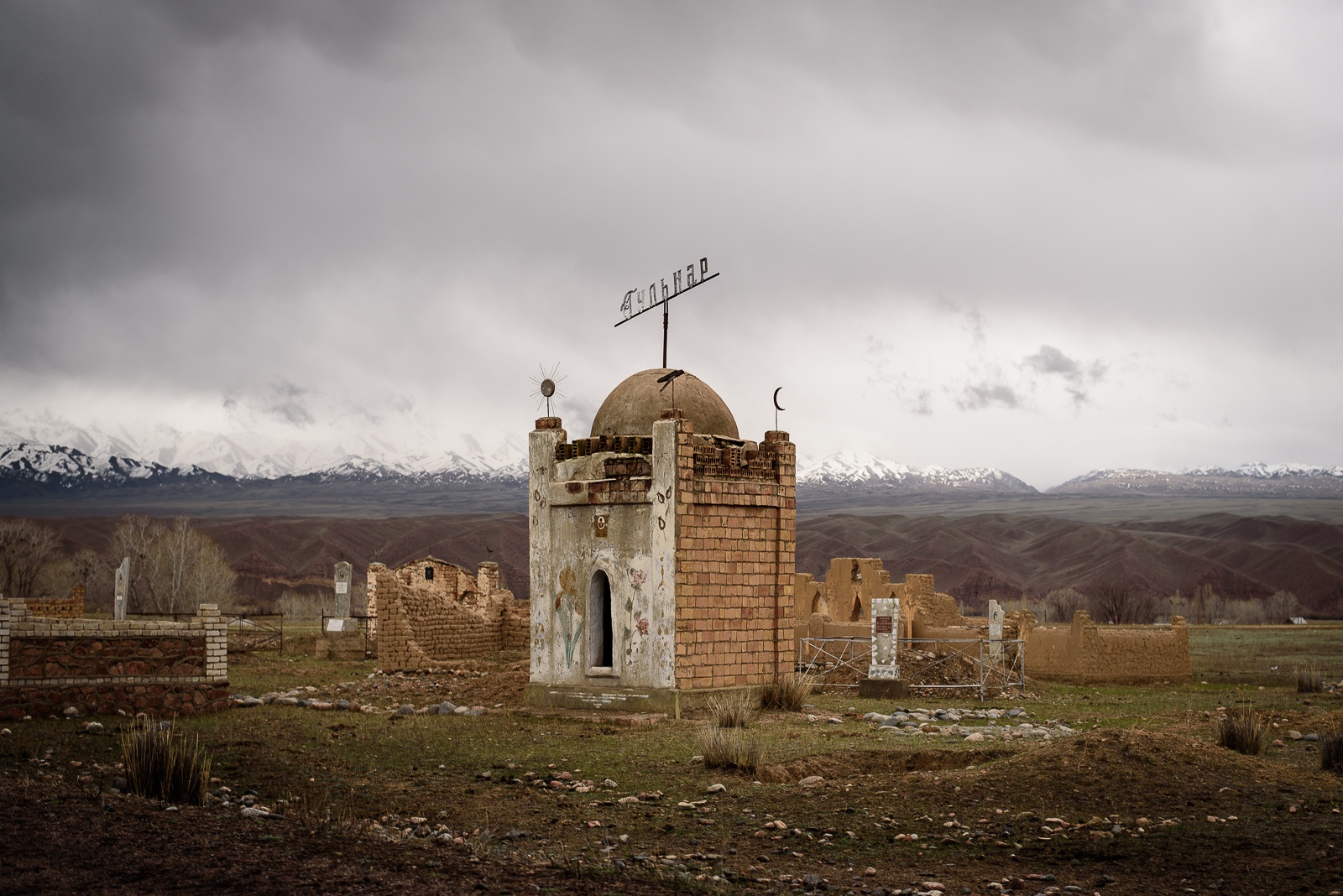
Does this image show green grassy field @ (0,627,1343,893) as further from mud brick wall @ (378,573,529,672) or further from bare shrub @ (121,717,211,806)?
mud brick wall @ (378,573,529,672)

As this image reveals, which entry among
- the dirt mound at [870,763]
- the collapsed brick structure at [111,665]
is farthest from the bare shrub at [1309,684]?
the collapsed brick structure at [111,665]

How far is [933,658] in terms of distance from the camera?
1056 inches

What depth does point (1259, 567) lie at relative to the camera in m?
111

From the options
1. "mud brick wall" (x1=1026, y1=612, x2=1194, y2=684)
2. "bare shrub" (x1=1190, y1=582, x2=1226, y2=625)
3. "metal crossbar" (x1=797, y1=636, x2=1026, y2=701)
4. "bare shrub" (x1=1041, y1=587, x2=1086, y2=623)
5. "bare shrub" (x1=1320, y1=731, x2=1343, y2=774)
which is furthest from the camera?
"bare shrub" (x1=1190, y1=582, x2=1226, y2=625)

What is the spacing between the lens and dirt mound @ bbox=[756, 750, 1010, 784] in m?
13.1

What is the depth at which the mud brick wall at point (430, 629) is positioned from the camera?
92.9 feet

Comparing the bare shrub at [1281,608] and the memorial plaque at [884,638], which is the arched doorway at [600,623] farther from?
the bare shrub at [1281,608]

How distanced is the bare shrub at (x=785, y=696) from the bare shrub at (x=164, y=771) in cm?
1057

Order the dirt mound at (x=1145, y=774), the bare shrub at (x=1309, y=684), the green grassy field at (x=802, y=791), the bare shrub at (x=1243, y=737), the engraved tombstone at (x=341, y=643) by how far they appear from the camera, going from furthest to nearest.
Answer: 1. the engraved tombstone at (x=341, y=643)
2. the bare shrub at (x=1309, y=684)
3. the bare shrub at (x=1243, y=737)
4. the dirt mound at (x=1145, y=774)
5. the green grassy field at (x=802, y=791)

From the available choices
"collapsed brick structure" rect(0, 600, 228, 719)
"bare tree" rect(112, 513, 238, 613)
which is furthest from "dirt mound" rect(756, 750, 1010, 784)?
"bare tree" rect(112, 513, 238, 613)

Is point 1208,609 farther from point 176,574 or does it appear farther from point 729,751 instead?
point 729,751

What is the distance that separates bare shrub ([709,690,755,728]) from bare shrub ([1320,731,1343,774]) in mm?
7368

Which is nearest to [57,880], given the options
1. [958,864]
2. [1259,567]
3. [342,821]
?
[342,821]

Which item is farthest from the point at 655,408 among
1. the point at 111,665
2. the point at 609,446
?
the point at 111,665
